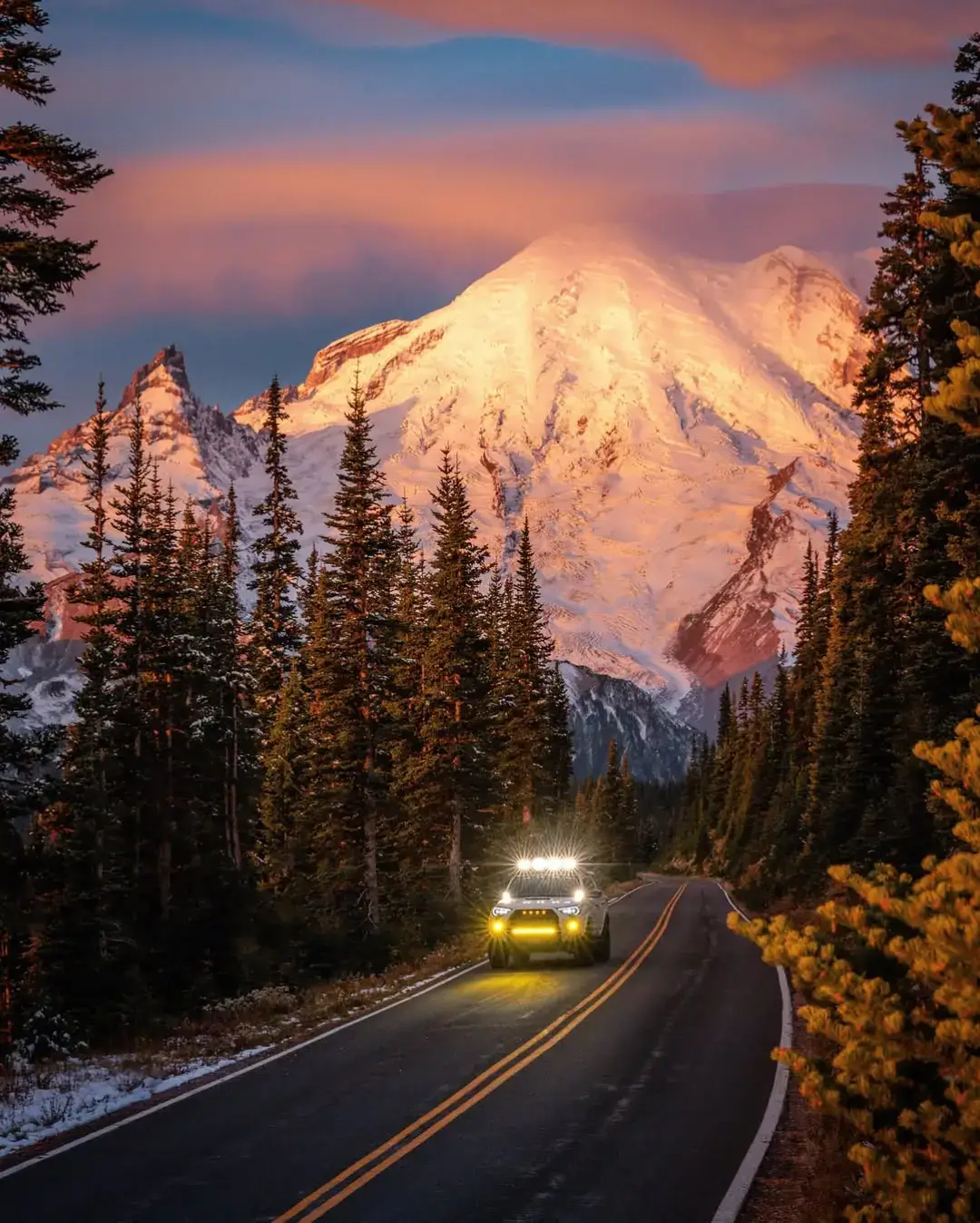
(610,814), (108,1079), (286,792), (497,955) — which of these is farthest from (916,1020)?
(610,814)

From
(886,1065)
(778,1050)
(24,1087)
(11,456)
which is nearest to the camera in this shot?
(886,1065)

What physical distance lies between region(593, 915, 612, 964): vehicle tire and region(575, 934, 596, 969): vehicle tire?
54cm

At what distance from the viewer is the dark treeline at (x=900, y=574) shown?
22.2 metres

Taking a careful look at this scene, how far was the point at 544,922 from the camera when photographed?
84.7 feet

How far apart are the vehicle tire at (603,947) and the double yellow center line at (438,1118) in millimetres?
4929

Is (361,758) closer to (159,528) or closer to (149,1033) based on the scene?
(159,528)

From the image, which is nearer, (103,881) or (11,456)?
(11,456)

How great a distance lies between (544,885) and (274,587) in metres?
20.5

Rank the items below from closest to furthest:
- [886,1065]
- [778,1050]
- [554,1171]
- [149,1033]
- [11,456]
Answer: [886,1065], [778,1050], [554,1171], [11,456], [149,1033]

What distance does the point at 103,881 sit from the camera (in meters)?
30.6

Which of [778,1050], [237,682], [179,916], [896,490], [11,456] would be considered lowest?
[179,916]

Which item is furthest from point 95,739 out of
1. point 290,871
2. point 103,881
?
point 290,871

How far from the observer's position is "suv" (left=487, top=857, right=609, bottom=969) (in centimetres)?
2577

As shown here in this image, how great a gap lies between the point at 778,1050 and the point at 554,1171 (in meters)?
4.56
